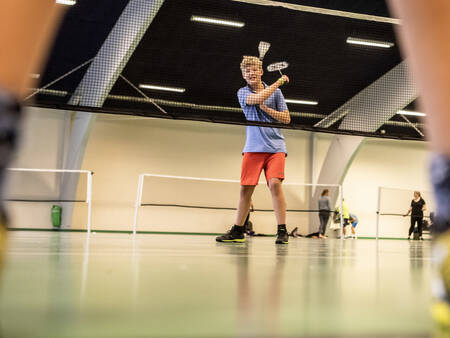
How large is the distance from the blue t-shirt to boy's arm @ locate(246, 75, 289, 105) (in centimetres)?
8

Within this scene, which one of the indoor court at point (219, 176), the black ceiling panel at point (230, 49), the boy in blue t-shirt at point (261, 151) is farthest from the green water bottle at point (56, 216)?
the boy in blue t-shirt at point (261, 151)

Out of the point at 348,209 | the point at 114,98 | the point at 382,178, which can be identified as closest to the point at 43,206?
the point at 114,98

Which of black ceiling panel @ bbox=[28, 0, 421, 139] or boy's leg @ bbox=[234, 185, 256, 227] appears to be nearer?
boy's leg @ bbox=[234, 185, 256, 227]

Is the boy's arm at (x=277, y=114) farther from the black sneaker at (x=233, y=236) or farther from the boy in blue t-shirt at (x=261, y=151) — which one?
the black sneaker at (x=233, y=236)

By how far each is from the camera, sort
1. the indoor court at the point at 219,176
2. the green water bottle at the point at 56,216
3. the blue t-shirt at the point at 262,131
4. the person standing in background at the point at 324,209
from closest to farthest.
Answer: the indoor court at the point at 219,176
the blue t-shirt at the point at 262,131
the green water bottle at the point at 56,216
the person standing in background at the point at 324,209

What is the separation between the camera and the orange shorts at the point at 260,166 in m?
4.83

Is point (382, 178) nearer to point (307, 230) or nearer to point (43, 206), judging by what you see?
point (307, 230)

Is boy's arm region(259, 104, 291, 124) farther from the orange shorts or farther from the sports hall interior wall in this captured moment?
the sports hall interior wall

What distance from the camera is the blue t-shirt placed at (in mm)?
4906

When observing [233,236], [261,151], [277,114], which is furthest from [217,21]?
[233,236]

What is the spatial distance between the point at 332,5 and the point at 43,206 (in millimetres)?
10723

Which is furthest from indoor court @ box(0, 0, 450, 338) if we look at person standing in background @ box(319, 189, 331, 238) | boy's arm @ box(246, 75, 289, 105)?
person standing in background @ box(319, 189, 331, 238)

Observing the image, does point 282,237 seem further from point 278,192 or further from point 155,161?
point 155,161

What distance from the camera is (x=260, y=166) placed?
16.1 feet
